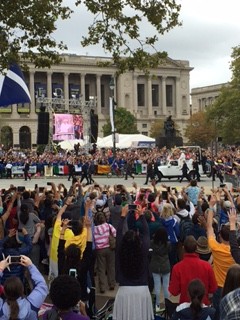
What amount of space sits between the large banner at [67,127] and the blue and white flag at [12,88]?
43939 millimetres

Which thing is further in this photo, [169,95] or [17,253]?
[169,95]

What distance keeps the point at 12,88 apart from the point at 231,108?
55.3 meters

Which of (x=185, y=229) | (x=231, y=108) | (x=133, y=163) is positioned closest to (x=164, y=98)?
(x=231, y=108)

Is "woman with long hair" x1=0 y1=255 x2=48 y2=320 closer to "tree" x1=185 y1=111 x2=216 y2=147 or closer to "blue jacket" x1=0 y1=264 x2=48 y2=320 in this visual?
"blue jacket" x1=0 y1=264 x2=48 y2=320

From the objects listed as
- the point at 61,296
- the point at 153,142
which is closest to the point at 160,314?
the point at 61,296

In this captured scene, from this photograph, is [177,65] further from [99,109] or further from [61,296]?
[61,296]

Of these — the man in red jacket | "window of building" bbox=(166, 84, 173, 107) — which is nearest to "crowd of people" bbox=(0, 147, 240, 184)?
the man in red jacket

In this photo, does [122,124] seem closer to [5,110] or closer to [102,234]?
[5,110]

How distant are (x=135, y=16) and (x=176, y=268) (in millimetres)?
10234

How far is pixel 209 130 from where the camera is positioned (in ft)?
344

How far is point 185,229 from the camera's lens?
32.3ft

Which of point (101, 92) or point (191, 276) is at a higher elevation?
point (101, 92)

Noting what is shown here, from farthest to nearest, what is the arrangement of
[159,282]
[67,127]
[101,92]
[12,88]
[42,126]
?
[101,92]
[67,127]
[42,126]
[12,88]
[159,282]

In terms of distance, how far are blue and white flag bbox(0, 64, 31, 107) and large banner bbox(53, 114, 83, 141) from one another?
4394 cm
